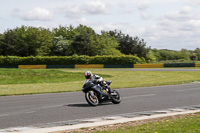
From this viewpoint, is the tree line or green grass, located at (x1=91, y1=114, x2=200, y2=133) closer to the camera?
green grass, located at (x1=91, y1=114, x2=200, y2=133)

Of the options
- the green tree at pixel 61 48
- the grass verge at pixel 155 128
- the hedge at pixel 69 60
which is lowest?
the grass verge at pixel 155 128

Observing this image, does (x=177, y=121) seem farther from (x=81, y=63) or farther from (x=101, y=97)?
(x=81, y=63)

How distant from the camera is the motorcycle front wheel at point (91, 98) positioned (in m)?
12.4

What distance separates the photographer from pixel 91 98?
12.4 m

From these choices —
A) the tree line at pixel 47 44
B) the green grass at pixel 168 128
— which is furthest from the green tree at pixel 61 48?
the green grass at pixel 168 128

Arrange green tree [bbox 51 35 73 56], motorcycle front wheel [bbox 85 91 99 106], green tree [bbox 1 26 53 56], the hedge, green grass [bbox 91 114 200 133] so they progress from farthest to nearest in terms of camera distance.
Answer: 1. green tree [bbox 51 35 73 56]
2. green tree [bbox 1 26 53 56]
3. the hedge
4. motorcycle front wheel [bbox 85 91 99 106]
5. green grass [bbox 91 114 200 133]

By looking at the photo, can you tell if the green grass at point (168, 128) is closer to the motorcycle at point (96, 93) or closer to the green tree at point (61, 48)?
the motorcycle at point (96, 93)

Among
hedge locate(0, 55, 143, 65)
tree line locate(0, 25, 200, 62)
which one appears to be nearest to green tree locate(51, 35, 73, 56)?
tree line locate(0, 25, 200, 62)

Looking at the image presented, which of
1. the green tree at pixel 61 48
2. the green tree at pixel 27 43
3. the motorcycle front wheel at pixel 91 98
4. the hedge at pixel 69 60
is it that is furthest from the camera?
the green tree at pixel 61 48

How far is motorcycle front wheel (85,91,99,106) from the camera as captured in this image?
1236cm

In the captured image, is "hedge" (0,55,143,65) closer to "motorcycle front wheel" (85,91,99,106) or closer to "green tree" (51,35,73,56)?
"green tree" (51,35,73,56)

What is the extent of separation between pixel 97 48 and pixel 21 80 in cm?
5815

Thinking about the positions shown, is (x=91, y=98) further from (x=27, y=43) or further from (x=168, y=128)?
(x=27, y=43)

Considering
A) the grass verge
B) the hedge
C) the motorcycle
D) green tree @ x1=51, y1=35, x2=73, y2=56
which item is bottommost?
the grass verge
